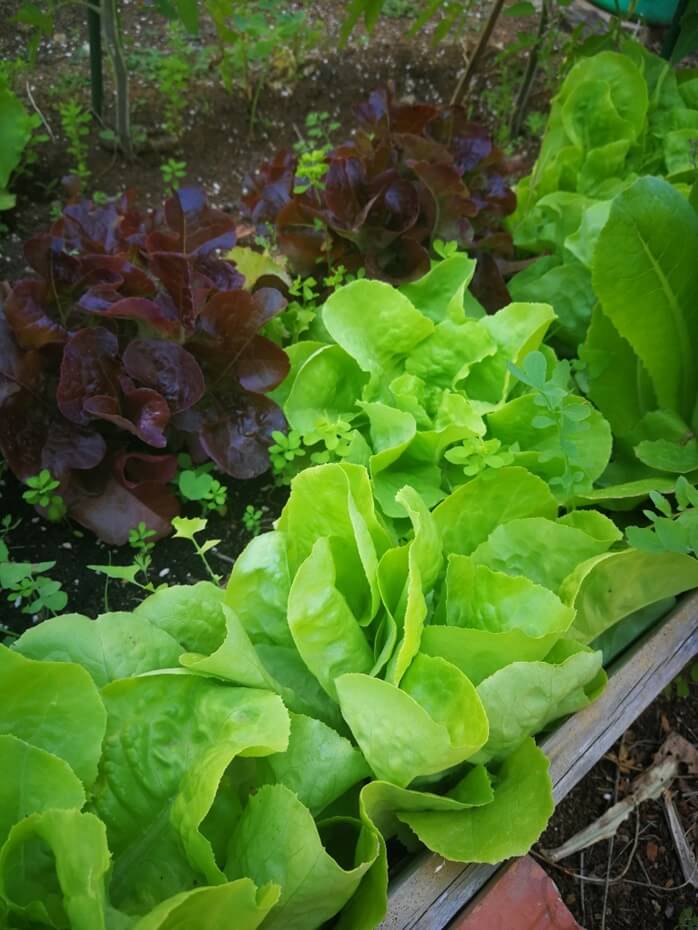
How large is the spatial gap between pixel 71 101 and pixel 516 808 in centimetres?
234

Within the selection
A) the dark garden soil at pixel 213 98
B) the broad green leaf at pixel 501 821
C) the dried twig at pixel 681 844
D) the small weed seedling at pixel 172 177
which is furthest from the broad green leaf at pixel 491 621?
the small weed seedling at pixel 172 177

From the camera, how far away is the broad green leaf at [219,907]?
0.68 metres

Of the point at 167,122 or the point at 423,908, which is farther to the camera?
the point at 167,122

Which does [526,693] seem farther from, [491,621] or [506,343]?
[506,343]

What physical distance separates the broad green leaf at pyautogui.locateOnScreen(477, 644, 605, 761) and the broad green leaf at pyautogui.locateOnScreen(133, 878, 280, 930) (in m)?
0.31

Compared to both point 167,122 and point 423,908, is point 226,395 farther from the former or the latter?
point 167,122

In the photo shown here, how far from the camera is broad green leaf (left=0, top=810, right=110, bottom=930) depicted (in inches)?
26.5

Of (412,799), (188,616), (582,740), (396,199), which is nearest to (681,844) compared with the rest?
(582,740)

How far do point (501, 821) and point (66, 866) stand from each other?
47 centimetres

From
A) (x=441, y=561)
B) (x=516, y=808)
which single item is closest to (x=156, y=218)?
(x=441, y=561)

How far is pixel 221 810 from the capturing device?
2.90ft

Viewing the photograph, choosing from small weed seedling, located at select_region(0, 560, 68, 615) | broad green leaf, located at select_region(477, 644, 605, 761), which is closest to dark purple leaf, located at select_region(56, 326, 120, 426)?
small weed seedling, located at select_region(0, 560, 68, 615)

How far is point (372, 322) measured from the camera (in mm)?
1413

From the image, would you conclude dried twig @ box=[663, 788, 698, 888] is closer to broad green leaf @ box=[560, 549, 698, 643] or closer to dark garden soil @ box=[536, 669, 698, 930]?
dark garden soil @ box=[536, 669, 698, 930]
